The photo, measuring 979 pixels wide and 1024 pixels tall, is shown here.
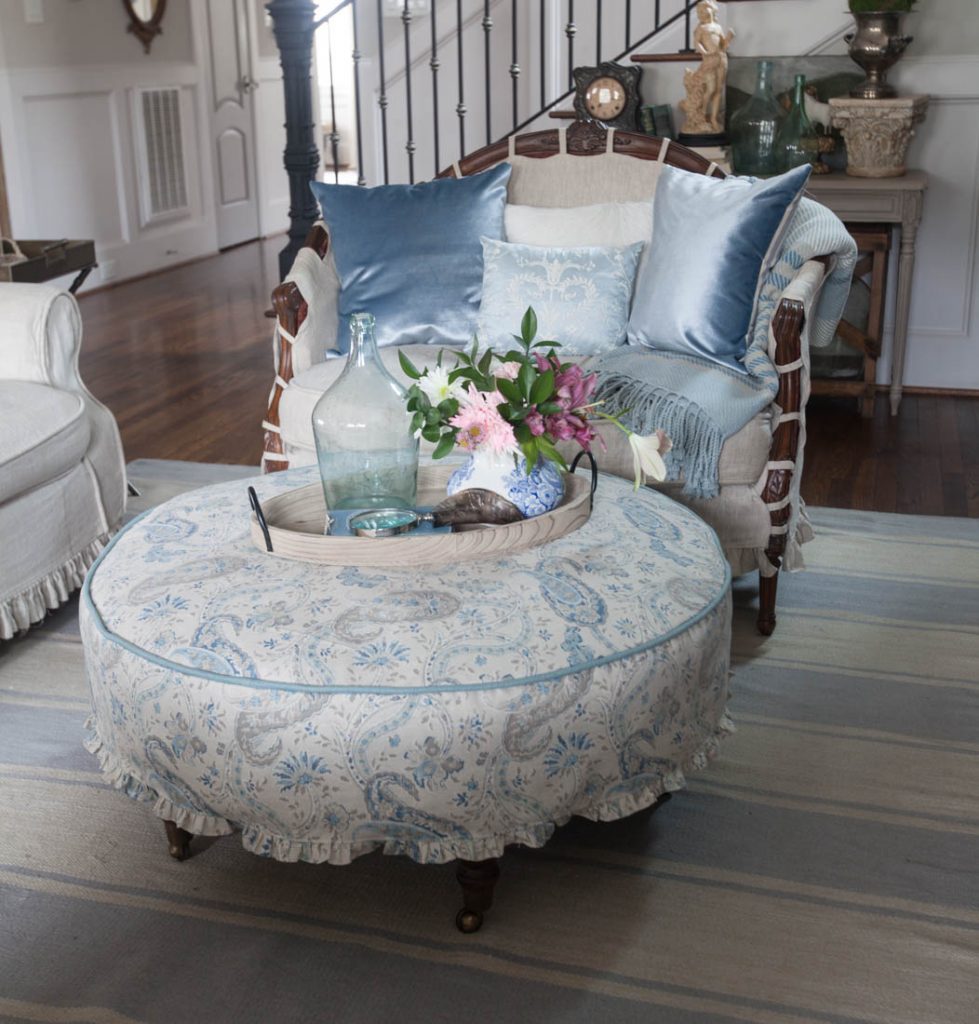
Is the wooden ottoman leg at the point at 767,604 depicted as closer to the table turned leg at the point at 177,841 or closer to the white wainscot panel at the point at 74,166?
the table turned leg at the point at 177,841

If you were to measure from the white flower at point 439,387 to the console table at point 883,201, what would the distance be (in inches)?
96.1

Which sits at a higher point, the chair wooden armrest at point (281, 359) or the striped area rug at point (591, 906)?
the chair wooden armrest at point (281, 359)

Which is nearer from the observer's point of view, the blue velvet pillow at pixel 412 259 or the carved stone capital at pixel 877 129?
the blue velvet pillow at pixel 412 259

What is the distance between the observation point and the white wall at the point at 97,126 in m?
5.93

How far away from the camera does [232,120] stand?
7.94 m

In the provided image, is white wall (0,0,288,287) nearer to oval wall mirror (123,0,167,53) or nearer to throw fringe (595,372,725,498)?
oval wall mirror (123,0,167,53)

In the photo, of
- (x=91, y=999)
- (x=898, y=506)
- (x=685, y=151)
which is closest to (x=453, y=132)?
(x=685, y=151)

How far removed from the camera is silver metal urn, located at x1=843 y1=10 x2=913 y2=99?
3.95 meters

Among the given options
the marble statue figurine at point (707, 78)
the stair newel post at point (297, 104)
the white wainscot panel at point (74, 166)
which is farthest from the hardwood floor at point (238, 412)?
the marble statue figurine at point (707, 78)

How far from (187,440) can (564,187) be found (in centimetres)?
154

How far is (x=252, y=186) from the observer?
27.3 feet

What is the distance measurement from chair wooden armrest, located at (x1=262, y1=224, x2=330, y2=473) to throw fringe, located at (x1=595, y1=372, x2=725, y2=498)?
0.78 m

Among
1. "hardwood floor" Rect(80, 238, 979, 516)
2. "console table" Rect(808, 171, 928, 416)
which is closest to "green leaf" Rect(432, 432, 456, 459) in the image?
"hardwood floor" Rect(80, 238, 979, 516)

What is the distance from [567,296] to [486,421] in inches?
44.4
